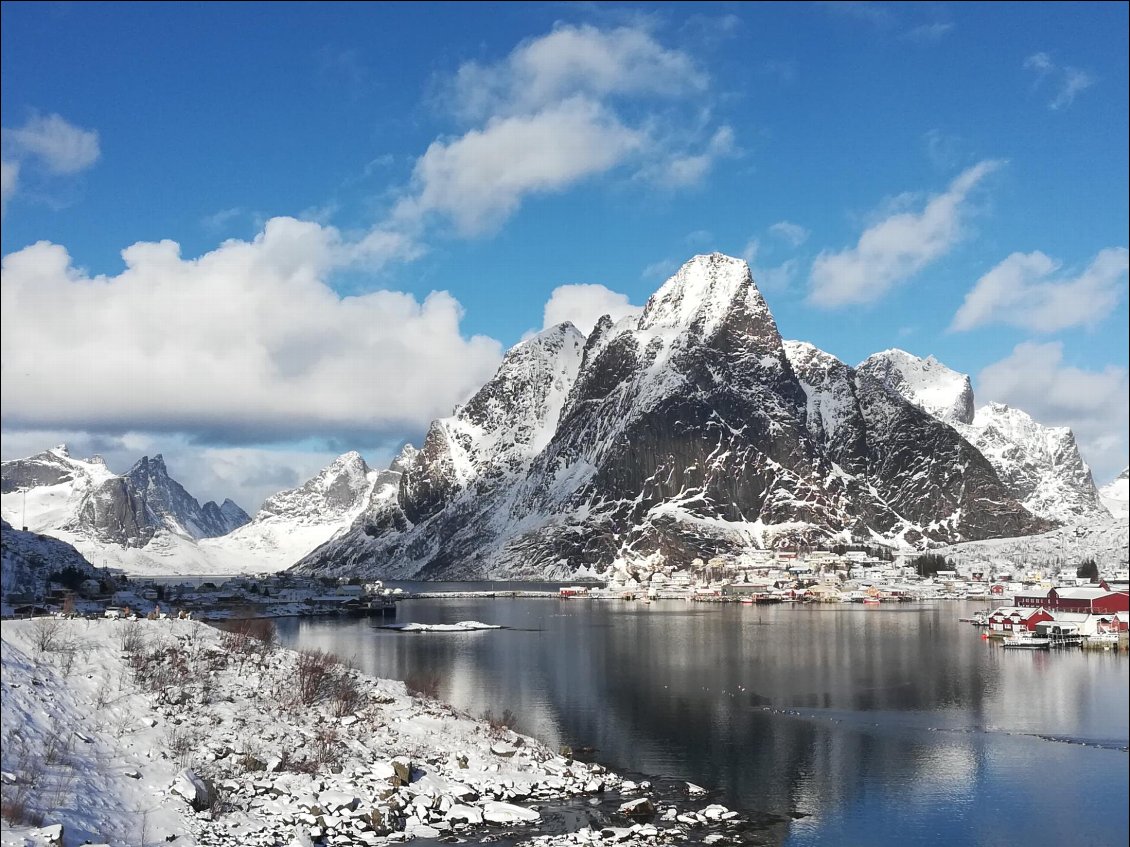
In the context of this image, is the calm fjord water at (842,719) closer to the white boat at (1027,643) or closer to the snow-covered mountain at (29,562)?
the white boat at (1027,643)

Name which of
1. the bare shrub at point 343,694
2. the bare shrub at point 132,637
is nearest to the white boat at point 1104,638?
the bare shrub at point 343,694

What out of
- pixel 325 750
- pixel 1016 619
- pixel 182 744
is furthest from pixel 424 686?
pixel 1016 619

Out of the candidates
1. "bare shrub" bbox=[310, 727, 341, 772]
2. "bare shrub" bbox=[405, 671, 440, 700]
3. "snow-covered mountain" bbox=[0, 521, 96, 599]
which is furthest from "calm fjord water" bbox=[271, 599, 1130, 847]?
"snow-covered mountain" bbox=[0, 521, 96, 599]

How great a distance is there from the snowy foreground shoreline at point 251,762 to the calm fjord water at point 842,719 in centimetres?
703

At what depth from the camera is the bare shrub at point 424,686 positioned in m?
67.5

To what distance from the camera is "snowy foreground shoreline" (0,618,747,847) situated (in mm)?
39531

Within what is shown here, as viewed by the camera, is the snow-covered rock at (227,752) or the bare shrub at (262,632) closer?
the snow-covered rock at (227,752)

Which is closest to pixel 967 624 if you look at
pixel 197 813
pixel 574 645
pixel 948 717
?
pixel 574 645

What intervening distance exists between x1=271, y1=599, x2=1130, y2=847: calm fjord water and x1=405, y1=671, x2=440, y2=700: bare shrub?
1.85 m

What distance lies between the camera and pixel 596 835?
41812 mm

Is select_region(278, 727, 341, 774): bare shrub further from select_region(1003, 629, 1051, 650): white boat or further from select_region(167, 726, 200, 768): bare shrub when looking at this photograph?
select_region(1003, 629, 1051, 650): white boat

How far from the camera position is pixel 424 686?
77312mm

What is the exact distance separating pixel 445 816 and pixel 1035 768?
3286 centimetres

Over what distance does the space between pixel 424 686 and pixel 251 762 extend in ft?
102
